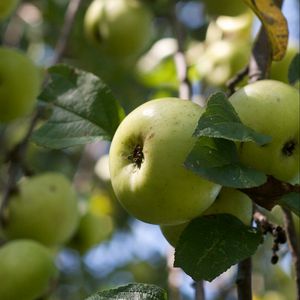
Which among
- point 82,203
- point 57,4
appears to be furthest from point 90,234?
point 57,4

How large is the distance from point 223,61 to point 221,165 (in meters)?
0.89

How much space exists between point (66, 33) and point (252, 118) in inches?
40.4

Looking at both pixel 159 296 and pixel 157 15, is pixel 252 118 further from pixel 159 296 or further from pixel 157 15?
pixel 157 15

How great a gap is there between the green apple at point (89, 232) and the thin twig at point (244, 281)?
3.18ft

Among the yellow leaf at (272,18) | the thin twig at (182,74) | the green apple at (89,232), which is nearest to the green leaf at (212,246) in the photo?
the yellow leaf at (272,18)

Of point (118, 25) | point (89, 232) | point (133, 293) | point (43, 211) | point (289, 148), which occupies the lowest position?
point (89, 232)

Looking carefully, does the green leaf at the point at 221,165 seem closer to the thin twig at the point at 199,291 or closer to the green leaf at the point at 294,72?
the thin twig at the point at 199,291

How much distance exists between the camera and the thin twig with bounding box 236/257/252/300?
1.00 metres

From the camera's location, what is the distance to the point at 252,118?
0.92 m

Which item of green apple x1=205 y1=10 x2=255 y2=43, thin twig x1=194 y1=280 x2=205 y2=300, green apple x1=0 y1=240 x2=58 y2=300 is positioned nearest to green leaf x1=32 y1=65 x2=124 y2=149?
thin twig x1=194 y1=280 x2=205 y2=300

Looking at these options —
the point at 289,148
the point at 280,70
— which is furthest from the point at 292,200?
the point at 280,70

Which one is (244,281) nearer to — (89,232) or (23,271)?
(23,271)

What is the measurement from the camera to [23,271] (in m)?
1.43

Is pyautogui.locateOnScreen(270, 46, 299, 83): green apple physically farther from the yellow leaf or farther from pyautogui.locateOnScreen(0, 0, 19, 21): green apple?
pyautogui.locateOnScreen(0, 0, 19, 21): green apple
